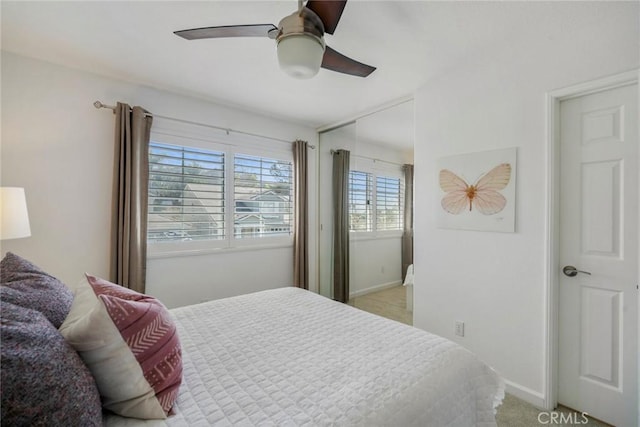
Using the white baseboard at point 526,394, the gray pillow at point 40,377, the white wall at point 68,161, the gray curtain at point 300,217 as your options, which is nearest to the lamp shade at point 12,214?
the white wall at point 68,161

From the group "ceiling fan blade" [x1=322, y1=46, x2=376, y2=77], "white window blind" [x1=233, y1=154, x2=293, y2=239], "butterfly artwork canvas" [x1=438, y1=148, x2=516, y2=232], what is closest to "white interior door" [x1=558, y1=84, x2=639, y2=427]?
"butterfly artwork canvas" [x1=438, y1=148, x2=516, y2=232]

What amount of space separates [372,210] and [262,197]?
1.70 metres

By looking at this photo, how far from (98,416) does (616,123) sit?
283 centimetres

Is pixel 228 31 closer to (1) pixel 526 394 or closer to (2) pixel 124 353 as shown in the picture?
(2) pixel 124 353

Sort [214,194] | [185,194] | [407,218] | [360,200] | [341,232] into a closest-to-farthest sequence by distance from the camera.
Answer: [185,194] → [214,194] → [341,232] → [360,200] → [407,218]

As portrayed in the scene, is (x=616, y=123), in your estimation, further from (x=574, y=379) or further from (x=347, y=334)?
(x=347, y=334)

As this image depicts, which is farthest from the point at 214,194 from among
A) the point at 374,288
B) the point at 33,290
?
the point at 374,288

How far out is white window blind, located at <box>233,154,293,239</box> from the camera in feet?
11.1

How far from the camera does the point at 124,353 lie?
87cm

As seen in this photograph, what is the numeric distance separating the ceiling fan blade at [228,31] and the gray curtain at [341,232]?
259 centimetres

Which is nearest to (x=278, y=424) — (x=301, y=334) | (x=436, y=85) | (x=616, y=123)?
(x=301, y=334)

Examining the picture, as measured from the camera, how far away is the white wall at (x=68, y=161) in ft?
7.21

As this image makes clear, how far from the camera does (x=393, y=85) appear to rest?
8.82 feet

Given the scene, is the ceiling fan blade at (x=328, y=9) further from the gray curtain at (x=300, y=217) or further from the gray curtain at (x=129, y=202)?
the gray curtain at (x=300, y=217)
